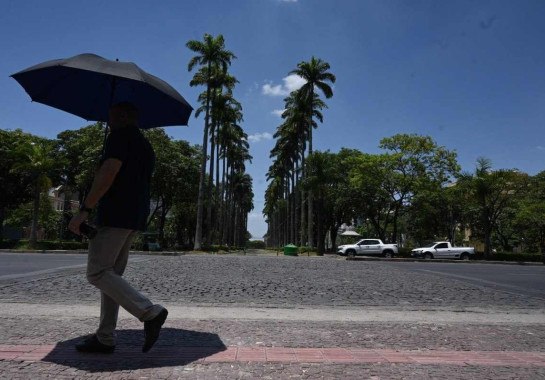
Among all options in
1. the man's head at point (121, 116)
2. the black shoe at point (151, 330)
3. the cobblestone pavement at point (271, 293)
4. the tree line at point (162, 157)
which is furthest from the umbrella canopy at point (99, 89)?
the tree line at point (162, 157)

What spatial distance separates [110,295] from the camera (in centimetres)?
348

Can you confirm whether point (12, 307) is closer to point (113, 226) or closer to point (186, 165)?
point (113, 226)

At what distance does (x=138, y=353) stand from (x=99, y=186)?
1.40 metres

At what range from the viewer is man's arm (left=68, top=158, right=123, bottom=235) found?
338cm

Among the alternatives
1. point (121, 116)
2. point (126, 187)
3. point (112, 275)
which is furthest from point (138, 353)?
point (121, 116)

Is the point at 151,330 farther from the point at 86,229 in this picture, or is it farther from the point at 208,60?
the point at 208,60

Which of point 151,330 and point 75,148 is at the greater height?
point 75,148

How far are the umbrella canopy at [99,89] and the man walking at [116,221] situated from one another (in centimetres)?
50

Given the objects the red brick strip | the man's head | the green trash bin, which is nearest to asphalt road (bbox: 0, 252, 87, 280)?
the red brick strip

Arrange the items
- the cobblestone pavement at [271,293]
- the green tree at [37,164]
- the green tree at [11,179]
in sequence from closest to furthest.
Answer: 1. the cobblestone pavement at [271,293]
2. the green tree at [37,164]
3. the green tree at [11,179]

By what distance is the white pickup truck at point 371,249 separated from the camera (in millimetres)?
34300

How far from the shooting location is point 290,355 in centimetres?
366

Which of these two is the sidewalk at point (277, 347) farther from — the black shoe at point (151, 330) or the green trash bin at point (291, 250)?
the green trash bin at point (291, 250)

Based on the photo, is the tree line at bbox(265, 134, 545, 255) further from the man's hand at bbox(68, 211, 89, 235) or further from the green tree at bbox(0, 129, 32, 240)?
the man's hand at bbox(68, 211, 89, 235)
